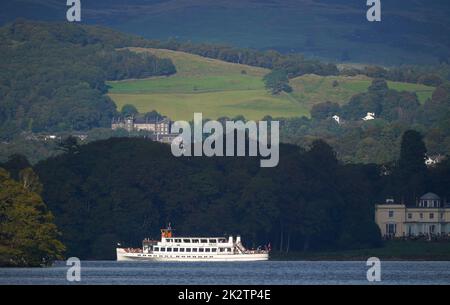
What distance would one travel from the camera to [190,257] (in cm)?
13350

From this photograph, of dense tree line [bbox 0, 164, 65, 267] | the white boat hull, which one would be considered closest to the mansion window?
the white boat hull

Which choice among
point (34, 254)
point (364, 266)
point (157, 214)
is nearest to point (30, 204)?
point (34, 254)

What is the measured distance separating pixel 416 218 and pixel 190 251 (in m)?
31.2

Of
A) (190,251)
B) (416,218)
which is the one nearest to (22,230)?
(190,251)

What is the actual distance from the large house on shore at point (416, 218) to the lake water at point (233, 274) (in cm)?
3308

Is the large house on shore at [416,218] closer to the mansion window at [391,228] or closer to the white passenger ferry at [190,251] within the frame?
the mansion window at [391,228]

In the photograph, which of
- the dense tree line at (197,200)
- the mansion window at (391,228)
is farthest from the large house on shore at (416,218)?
the dense tree line at (197,200)

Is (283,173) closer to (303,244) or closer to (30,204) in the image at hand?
(303,244)

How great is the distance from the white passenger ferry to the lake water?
6.67 m

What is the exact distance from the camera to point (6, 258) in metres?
104

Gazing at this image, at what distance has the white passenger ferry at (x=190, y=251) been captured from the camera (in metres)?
130

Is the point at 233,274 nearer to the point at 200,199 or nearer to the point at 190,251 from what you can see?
the point at 190,251
